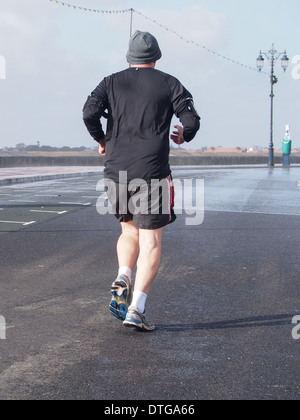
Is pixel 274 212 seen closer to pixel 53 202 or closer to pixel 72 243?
pixel 53 202

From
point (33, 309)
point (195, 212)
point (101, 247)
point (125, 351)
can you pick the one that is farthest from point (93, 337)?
point (195, 212)

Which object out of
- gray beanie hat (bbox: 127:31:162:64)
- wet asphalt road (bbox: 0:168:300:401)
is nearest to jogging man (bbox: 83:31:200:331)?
gray beanie hat (bbox: 127:31:162:64)

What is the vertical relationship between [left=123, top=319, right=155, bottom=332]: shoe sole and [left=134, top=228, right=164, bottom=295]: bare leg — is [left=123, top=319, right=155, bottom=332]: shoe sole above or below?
below

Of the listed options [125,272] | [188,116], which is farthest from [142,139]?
[125,272]

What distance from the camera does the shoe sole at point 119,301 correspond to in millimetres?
4266

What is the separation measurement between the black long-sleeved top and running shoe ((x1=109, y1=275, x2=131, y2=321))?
2.37 feet

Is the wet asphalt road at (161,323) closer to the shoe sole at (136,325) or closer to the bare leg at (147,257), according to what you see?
the shoe sole at (136,325)

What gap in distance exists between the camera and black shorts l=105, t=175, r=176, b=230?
4.25 meters

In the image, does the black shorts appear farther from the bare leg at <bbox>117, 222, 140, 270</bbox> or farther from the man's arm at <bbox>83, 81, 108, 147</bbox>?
the man's arm at <bbox>83, 81, 108, 147</bbox>

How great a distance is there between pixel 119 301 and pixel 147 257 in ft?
1.16

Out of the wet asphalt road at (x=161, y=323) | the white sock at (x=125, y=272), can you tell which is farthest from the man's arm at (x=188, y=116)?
the wet asphalt road at (x=161, y=323)

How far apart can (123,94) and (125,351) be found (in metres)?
1.71

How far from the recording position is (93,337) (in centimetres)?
407

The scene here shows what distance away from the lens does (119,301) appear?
4.27 metres
